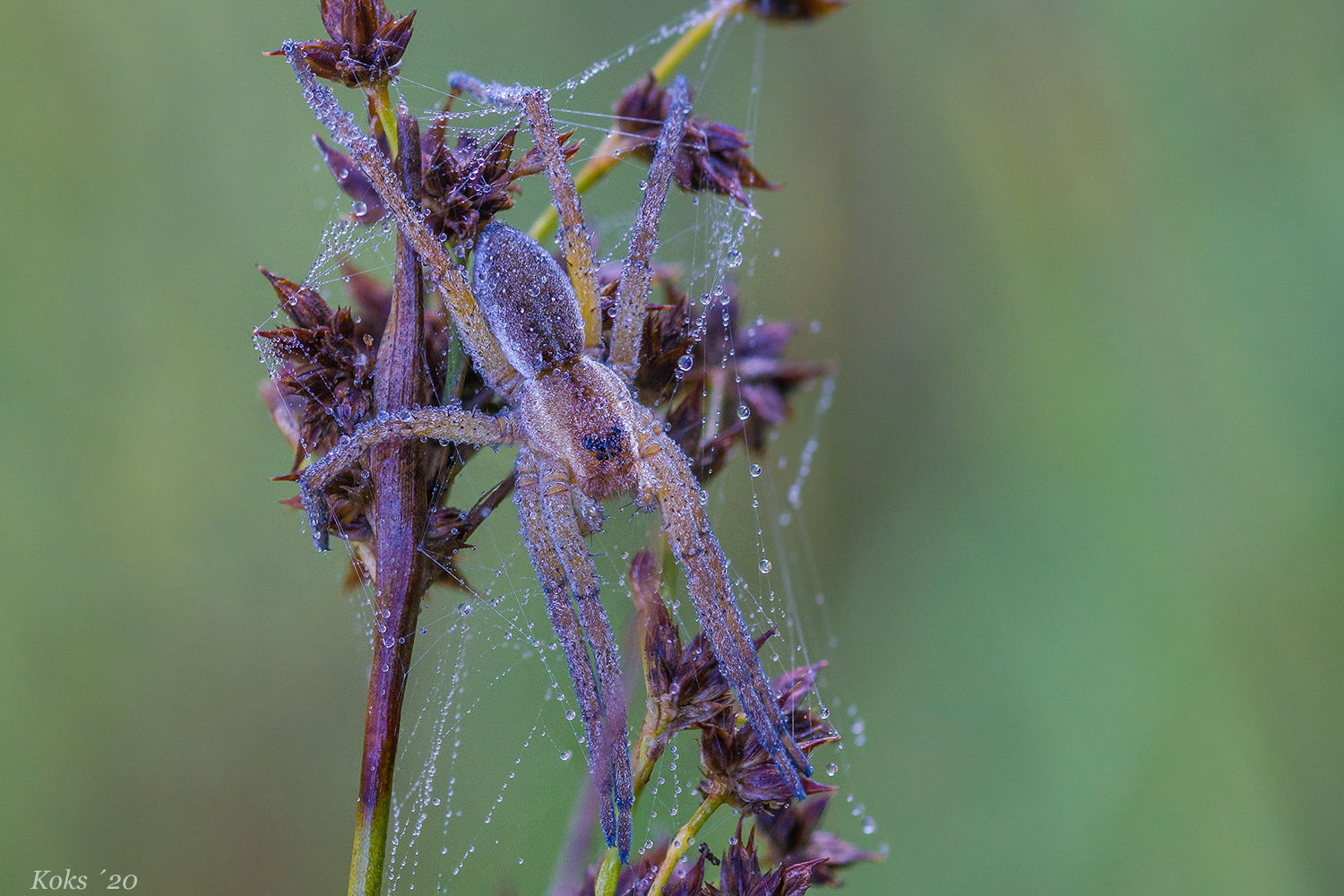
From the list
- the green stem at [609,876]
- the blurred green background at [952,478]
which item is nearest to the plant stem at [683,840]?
the green stem at [609,876]

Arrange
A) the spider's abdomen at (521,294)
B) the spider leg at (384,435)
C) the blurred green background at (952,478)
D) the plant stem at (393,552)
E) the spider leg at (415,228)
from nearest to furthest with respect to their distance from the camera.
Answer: the plant stem at (393,552) < the spider leg at (384,435) < the spider leg at (415,228) < the spider's abdomen at (521,294) < the blurred green background at (952,478)

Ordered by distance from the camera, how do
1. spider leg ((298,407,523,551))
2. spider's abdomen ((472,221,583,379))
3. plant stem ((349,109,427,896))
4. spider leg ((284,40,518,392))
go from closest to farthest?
plant stem ((349,109,427,896)) < spider leg ((298,407,523,551)) < spider leg ((284,40,518,392)) < spider's abdomen ((472,221,583,379))

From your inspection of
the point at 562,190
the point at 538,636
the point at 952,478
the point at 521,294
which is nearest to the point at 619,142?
the point at 562,190

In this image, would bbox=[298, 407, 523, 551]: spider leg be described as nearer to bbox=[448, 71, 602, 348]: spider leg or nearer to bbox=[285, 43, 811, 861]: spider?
bbox=[285, 43, 811, 861]: spider

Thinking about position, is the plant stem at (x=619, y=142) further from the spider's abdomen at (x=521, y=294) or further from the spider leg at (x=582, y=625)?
the spider leg at (x=582, y=625)

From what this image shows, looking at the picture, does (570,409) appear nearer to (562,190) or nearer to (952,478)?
(562,190)

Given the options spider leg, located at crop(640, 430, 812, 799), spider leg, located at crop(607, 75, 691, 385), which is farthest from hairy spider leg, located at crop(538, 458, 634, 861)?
spider leg, located at crop(607, 75, 691, 385)

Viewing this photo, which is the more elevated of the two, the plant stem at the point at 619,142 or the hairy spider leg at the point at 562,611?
the plant stem at the point at 619,142

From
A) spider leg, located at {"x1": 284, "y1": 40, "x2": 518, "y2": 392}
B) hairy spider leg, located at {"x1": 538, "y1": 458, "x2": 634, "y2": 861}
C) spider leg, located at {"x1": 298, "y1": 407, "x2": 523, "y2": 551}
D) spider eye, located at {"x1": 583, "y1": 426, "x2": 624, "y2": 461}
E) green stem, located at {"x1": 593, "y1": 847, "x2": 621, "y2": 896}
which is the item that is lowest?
green stem, located at {"x1": 593, "y1": 847, "x2": 621, "y2": 896}
